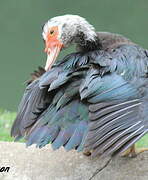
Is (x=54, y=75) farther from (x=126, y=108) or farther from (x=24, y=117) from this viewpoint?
(x=126, y=108)

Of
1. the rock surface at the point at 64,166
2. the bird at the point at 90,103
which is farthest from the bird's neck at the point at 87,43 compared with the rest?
the rock surface at the point at 64,166

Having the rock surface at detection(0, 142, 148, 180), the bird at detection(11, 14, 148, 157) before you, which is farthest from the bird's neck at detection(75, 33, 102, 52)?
the rock surface at detection(0, 142, 148, 180)

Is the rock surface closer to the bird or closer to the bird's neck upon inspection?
the bird

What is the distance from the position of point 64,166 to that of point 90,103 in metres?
0.54

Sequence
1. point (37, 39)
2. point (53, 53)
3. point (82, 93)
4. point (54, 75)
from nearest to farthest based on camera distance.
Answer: point (82, 93) < point (54, 75) < point (53, 53) < point (37, 39)

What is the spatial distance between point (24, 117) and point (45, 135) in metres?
0.41

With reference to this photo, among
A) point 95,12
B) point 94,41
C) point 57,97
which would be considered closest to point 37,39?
point 95,12

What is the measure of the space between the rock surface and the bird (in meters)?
0.15

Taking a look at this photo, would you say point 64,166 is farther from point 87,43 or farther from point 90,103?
point 87,43

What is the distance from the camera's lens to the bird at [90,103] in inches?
118

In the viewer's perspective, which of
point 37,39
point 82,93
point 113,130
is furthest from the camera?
point 37,39

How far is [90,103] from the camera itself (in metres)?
3.21

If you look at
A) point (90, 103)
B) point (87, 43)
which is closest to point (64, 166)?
point (90, 103)

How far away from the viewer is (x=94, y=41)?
162 inches
